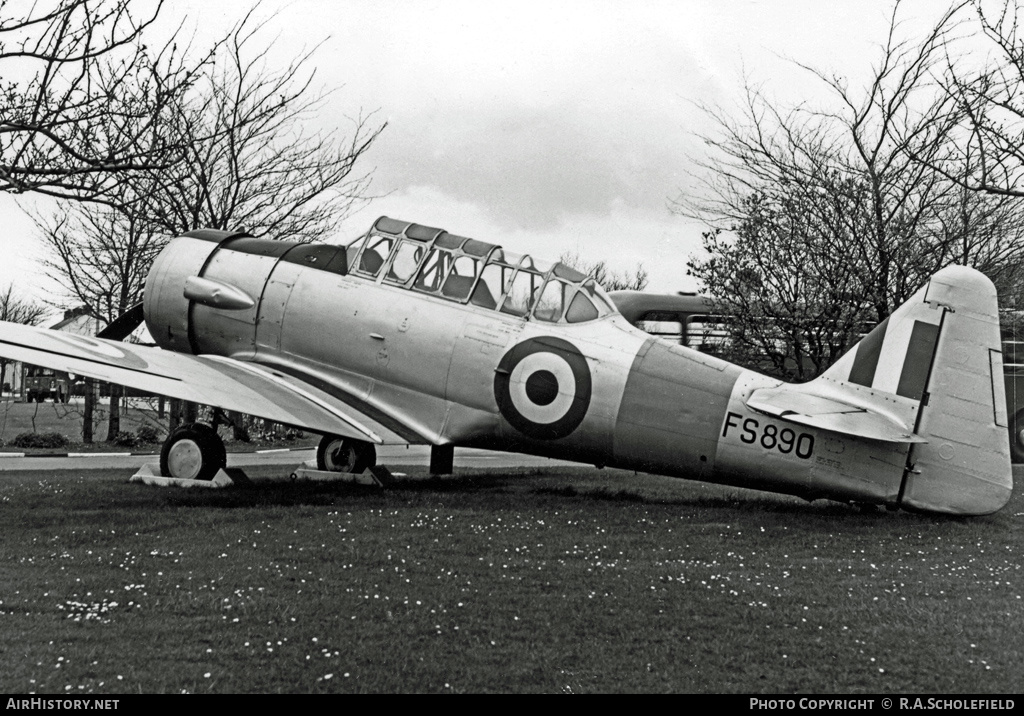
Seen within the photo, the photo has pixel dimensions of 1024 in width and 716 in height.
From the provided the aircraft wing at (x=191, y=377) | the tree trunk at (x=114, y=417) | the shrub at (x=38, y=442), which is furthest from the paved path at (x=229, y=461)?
the aircraft wing at (x=191, y=377)

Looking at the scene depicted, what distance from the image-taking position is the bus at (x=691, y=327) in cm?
1862

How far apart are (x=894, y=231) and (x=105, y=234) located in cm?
1531

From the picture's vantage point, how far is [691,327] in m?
19.0

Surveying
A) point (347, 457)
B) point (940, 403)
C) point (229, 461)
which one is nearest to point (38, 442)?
point (229, 461)

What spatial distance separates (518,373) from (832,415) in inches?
117

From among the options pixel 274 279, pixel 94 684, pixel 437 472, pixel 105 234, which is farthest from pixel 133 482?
pixel 105 234

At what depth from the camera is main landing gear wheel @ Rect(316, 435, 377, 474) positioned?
1067cm

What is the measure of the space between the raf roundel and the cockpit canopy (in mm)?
391

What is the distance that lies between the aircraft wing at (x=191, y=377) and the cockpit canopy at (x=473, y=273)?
5.08 ft

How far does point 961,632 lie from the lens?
4.62 metres

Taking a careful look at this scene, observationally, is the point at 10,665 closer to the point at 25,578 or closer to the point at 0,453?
the point at 25,578

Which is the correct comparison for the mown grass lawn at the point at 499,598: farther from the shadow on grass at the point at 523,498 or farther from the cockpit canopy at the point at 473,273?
the cockpit canopy at the point at 473,273

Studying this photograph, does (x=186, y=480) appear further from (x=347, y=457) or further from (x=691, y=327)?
(x=691, y=327)

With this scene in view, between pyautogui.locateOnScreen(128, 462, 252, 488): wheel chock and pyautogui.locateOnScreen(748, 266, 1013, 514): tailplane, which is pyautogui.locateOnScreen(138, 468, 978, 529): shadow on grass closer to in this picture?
pyautogui.locateOnScreen(128, 462, 252, 488): wheel chock
